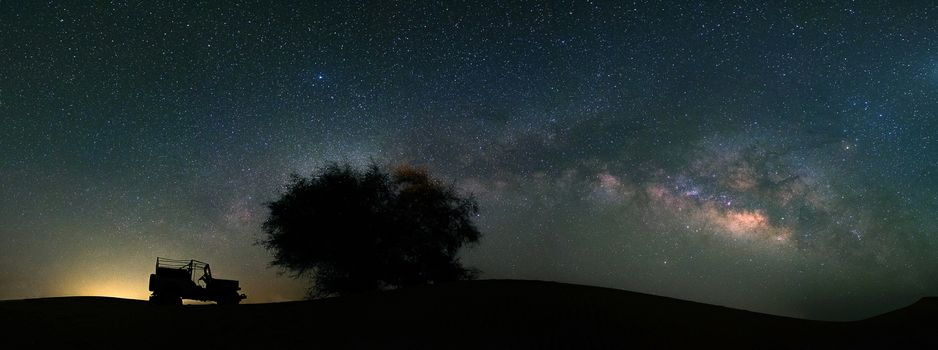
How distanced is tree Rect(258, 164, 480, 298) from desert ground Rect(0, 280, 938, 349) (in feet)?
41.0

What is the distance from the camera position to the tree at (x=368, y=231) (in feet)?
115

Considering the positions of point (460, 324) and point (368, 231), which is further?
point (368, 231)

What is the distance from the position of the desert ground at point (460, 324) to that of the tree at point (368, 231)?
1251 centimetres

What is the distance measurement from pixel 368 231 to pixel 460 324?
771 inches

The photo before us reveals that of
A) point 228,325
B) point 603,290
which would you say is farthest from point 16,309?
point 603,290

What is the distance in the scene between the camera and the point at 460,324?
17.5 meters

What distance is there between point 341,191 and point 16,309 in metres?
18.5

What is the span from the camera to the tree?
35.2 m

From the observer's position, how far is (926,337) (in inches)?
653

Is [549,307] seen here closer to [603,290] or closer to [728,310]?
[603,290]

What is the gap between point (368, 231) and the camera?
36000 millimetres

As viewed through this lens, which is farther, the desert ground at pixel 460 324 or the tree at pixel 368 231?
the tree at pixel 368 231

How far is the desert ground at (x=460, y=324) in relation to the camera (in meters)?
16.0

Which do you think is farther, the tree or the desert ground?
the tree
